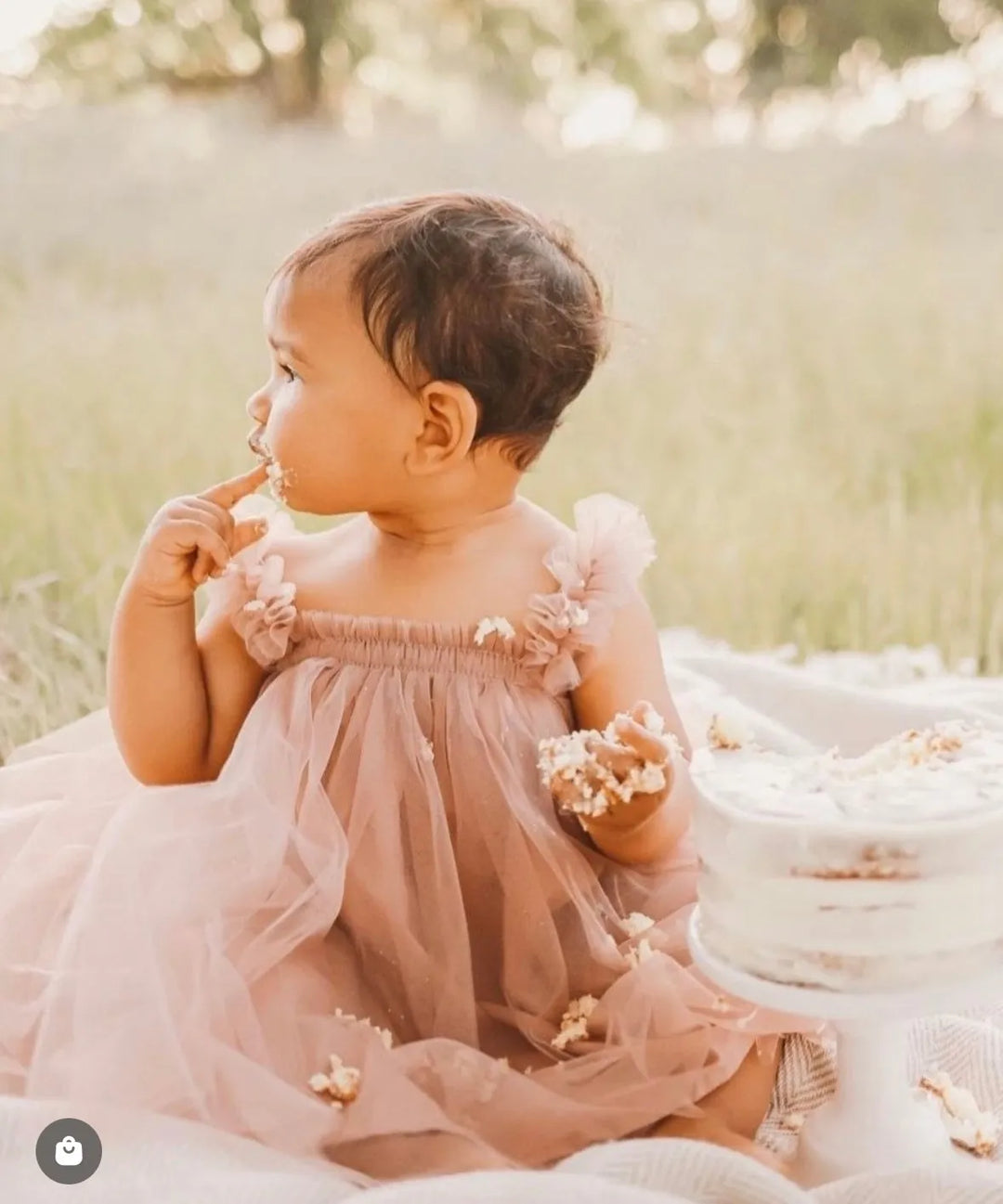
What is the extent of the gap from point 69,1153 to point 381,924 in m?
0.25

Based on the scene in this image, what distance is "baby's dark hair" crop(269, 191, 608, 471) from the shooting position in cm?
100

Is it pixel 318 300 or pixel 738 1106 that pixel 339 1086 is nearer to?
pixel 738 1106

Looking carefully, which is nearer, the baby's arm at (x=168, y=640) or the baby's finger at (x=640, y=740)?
the baby's finger at (x=640, y=740)

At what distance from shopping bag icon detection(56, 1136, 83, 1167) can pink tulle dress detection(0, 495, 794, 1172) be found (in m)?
0.04

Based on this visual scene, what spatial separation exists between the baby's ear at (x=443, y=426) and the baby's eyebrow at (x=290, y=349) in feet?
0.29

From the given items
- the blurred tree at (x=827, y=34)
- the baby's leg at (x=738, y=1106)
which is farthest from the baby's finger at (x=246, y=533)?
the blurred tree at (x=827, y=34)

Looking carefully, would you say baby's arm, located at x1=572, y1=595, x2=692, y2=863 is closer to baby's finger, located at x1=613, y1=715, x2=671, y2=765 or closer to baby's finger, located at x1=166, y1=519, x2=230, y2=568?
baby's finger, located at x1=613, y1=715, x2=671, y2=765

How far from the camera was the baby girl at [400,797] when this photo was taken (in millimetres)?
924

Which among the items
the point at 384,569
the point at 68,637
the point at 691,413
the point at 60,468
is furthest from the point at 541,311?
the point at 691,413

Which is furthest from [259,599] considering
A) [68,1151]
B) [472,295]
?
[68,1151]

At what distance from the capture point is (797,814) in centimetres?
81

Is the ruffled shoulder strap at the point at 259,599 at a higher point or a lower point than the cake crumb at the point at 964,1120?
higher

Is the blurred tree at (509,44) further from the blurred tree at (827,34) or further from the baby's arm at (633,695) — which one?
the baby's arm at (633,695)

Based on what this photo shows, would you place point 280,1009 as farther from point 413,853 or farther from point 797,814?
point 797,814
